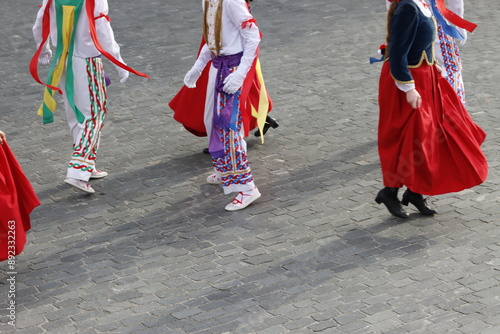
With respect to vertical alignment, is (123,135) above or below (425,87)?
below

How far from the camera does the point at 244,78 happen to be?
22.6 feet

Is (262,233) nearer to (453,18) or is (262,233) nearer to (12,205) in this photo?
(12,205)

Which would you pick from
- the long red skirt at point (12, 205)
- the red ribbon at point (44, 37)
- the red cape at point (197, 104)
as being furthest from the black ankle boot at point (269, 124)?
the long red skirt at point (12, 205)

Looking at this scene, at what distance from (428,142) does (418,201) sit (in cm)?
51

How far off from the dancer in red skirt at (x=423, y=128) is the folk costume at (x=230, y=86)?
3.36 ft

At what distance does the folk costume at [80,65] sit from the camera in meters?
7.42

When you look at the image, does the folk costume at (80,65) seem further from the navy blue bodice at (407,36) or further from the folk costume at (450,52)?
the folk costume at (450,52)

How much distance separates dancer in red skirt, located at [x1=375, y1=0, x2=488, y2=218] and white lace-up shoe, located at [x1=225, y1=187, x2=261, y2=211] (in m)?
1.07

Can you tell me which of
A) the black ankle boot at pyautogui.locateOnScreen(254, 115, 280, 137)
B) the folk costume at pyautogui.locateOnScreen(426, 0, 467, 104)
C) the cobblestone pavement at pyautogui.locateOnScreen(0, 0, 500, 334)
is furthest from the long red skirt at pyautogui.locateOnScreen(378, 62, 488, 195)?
the black ankle boot at pyautogui.locateOnScreen(254, 115, 280, 137)

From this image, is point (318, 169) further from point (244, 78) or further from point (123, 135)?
point (123, 135)

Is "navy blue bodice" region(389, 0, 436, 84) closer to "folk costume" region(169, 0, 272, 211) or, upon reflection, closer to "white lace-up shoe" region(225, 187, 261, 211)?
"folk costume" region(169, 0, 272, 211)

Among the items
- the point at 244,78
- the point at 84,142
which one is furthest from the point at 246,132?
the point at 84,142

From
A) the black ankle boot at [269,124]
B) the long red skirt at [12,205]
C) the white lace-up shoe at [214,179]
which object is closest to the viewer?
the long red skirt at [12,205]

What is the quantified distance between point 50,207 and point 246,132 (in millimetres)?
1621
